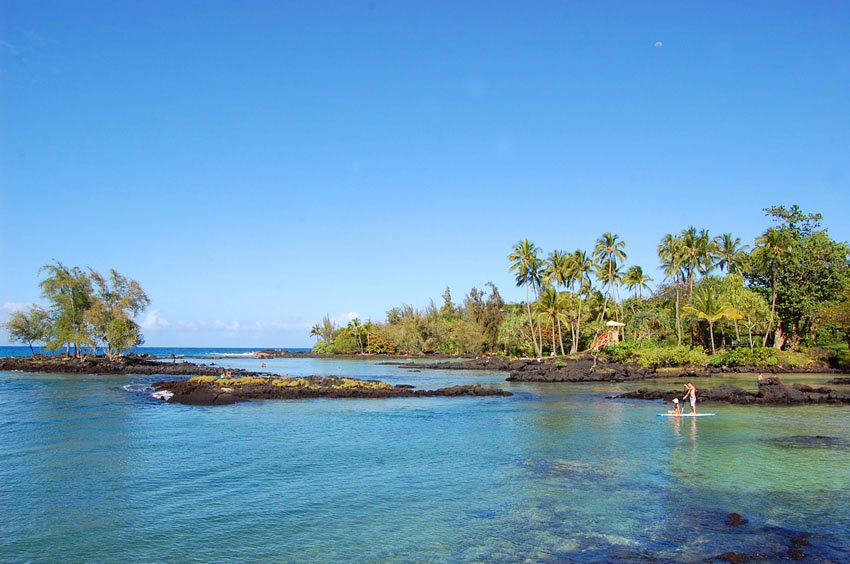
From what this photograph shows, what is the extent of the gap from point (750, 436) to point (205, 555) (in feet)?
69.1

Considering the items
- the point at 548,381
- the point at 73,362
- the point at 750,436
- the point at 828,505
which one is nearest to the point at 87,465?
the point at 828,505

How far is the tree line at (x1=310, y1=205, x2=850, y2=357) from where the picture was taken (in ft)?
196

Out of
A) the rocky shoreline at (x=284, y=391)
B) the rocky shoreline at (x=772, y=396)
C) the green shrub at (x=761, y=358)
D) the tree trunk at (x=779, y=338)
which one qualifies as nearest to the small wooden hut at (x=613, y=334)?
the green shrub at (x=761, y=358)

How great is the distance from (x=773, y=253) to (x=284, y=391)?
50.5 m

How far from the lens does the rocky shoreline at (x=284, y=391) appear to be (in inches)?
1528

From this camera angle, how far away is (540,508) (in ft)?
46.2

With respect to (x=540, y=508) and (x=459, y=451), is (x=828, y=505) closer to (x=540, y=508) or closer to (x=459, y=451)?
(x=540, y=508)

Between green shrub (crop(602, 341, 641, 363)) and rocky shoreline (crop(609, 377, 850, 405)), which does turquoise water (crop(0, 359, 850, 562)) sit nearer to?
rocky shoreline (crop(609, 377, 850, 405))

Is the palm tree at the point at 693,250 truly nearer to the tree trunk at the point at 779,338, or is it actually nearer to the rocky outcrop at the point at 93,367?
the tree trunk at the point at 779,338

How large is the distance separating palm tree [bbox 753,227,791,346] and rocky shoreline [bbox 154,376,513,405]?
116 ft

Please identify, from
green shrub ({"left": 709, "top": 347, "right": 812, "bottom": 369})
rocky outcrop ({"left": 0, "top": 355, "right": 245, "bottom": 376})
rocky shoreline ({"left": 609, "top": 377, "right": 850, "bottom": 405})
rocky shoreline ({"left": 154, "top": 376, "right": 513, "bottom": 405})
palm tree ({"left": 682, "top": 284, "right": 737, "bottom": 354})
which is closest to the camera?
rocky shoreline ({"left": 609, "top": 377, "right": 850, "bottom": 405})

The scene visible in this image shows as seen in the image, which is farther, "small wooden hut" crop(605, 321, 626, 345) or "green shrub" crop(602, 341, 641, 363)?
"small wooden hut" crop(605, 321, 626, 345)

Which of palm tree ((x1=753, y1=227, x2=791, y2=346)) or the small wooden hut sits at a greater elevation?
palm tree ((x1=753, y1=227, x2=791, y2=346))

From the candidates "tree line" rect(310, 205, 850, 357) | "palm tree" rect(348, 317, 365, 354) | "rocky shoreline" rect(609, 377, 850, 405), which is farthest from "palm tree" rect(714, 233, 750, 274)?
"palm tree" rect(348, 317, 365, 354)
